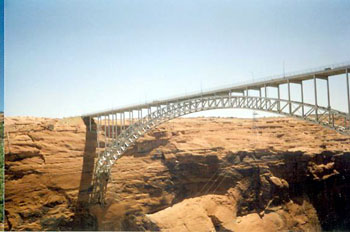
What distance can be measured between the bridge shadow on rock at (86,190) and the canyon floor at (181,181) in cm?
7

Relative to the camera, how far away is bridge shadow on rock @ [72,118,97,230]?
2472cm

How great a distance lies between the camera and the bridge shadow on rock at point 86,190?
973 inches

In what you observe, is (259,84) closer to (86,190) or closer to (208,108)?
(208,108)

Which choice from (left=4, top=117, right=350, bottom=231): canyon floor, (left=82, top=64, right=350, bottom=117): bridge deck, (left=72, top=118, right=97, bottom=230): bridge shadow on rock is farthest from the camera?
(left=72, top=118, right=97, bottom=230): bridge shadow on rock

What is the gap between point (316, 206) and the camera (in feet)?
86.9

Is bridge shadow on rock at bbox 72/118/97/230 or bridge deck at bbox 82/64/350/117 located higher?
bridge deck at bbox 82/64/350/117

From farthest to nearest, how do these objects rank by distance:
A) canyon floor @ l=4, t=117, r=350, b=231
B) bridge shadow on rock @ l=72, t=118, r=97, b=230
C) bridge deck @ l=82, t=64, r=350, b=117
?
bridge shadow on rock @ l=72, t=118, r=97, b=230, canyon floor @ l=4, t=117, r=350, b=231, bridge deck @ l=82, t=64, r=350, b=117

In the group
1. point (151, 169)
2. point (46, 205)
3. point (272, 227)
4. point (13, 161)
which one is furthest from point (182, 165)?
point (13, 161)

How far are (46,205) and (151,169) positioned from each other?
8251 mm

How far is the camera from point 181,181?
2798 cm

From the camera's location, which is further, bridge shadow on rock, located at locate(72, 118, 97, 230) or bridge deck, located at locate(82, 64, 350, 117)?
bridge shadow on rock, located at locate(72, 118, 97, 230)

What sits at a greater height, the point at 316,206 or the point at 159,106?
the point at 159,106

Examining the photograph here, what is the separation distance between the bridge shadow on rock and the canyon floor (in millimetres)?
70

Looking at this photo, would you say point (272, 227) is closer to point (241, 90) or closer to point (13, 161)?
point (241, 90)
